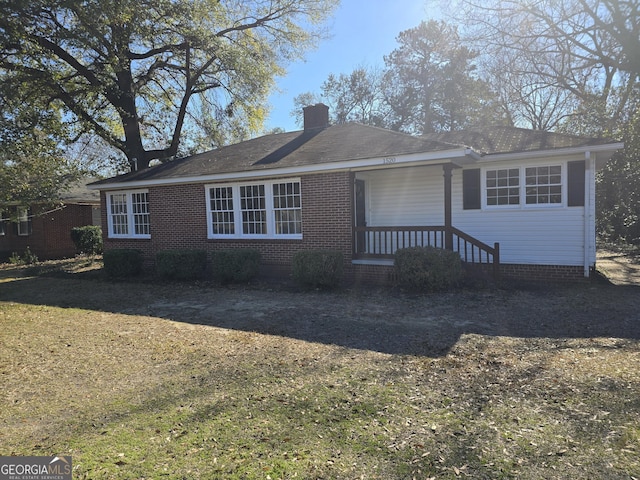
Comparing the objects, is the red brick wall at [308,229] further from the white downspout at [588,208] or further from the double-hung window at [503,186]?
the double-hung window at [503,186]

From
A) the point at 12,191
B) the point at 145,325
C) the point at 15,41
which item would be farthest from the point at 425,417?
the point at 15,41

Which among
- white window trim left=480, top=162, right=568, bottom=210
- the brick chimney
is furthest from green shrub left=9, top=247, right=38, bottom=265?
white window trim left=480, top=162, right=568, bottom=210

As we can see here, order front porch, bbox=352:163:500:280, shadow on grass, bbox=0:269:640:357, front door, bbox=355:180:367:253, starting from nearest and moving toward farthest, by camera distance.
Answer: shadow on grass, bbox=0:269:640:357 → front porch, bbox=352:163:500:280 → front door, bbox=355:180:367:253

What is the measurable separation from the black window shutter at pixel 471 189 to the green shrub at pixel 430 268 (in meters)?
2.26

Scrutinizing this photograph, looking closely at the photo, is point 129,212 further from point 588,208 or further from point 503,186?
point 588,208

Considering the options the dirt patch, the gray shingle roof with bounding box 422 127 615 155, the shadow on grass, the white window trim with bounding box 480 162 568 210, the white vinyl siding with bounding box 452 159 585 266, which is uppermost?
the gray shingle roof with bounding box 422 127 615 155

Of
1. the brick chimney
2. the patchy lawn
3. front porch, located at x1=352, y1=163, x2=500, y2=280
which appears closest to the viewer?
the patchy lawn

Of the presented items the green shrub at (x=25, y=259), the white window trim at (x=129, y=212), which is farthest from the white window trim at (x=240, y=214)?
the green shrub at (x=25, y=259)

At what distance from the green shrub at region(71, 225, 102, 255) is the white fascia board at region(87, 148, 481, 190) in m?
8.80

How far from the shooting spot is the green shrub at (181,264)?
11.7 metres

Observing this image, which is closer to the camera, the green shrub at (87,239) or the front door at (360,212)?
the front door at (360,212)

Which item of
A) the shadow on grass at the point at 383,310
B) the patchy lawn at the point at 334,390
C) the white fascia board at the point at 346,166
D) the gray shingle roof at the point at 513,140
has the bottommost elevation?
the shadow on grass at the point at 383,310

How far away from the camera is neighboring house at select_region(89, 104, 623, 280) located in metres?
9.63

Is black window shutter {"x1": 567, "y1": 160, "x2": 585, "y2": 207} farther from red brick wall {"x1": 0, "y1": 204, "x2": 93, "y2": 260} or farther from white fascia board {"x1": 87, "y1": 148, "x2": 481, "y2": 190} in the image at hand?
red brick wall {"x1": 0, "y1": 204, "x2": 93, "y2": 260}
